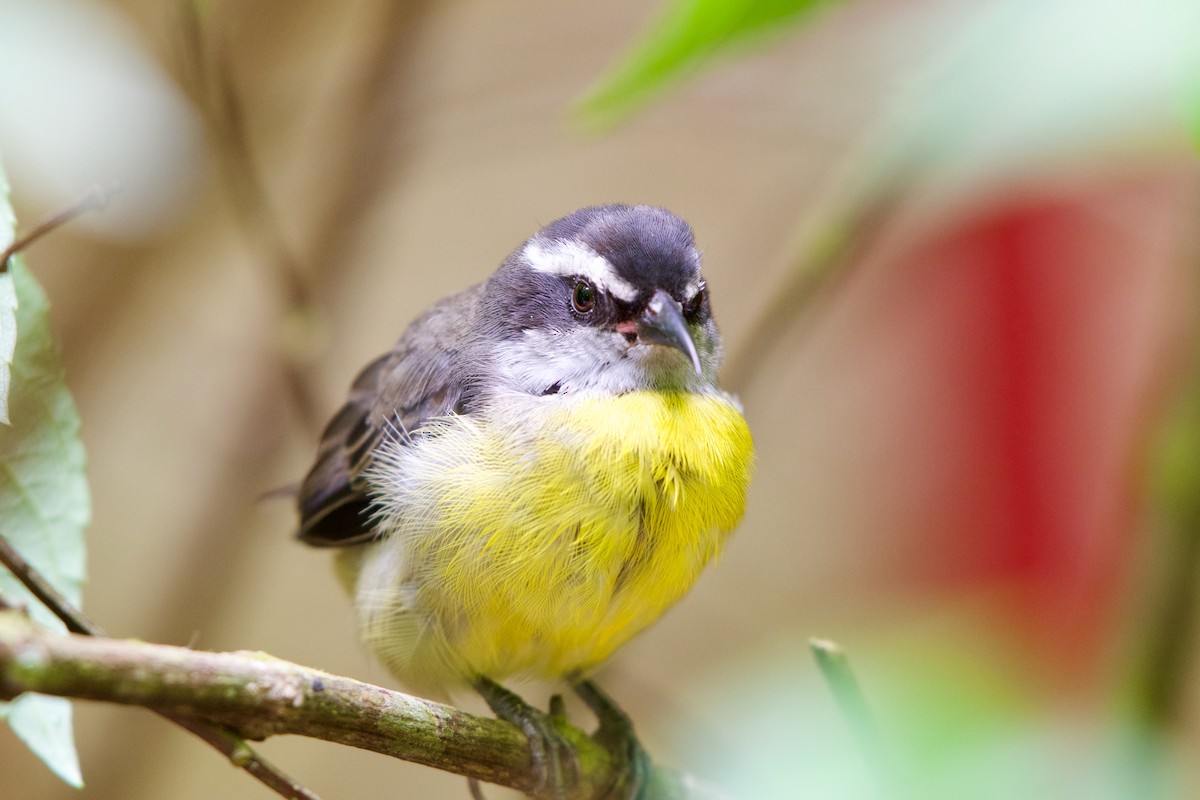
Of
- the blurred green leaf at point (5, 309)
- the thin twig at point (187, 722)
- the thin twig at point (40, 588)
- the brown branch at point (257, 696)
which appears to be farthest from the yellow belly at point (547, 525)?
the blurred green leaf at point (5, 309)

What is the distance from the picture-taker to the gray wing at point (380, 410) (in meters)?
2.47

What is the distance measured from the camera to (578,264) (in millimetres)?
2359

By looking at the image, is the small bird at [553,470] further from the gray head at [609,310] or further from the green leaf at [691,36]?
the green leaf at [691,36]

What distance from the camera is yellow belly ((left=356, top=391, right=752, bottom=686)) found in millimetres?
2107

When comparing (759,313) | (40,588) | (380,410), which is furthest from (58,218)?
(759,313)

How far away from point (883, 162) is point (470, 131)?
3.16 metres

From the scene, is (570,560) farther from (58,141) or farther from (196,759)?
(196,759)

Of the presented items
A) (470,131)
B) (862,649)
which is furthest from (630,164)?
(862,649)

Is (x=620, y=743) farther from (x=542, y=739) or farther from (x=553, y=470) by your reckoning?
(x=553, y=470)

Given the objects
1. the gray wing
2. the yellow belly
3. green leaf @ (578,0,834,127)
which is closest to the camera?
green leaf @ (578,0,834,127)

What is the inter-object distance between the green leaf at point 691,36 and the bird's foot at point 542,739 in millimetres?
1211

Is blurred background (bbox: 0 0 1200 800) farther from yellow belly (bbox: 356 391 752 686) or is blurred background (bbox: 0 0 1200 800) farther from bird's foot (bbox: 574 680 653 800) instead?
yellow belly (bbox: 356 391 752 686)

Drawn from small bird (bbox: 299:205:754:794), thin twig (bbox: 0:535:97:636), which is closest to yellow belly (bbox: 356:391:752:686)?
small bird (bbox: 299:205:754:794)

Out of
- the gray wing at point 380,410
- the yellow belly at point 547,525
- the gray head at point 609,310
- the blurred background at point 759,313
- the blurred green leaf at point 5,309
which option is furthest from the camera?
the gray wing at point 380,410
